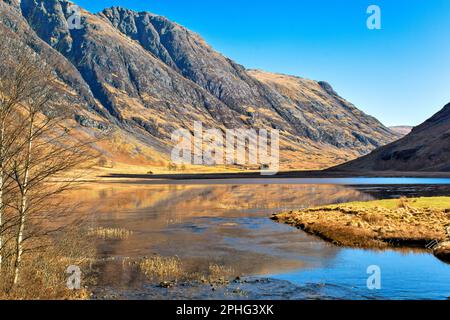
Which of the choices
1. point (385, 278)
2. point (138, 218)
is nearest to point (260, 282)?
point (385, 278)

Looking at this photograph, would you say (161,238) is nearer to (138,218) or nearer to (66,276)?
(138,218)

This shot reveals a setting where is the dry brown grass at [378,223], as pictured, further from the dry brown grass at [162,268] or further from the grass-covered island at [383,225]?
the dry brown grass at [162,268]

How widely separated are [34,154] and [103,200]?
69620mm

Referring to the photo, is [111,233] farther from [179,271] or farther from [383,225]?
[383,225]

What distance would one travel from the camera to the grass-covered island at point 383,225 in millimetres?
39406

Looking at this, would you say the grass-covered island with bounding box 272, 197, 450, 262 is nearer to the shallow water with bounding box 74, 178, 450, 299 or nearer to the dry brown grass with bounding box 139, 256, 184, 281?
the shallow water with bounding box 74, 178, 450, 299

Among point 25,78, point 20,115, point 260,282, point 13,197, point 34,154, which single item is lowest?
point 260,282

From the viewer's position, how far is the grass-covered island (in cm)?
3941

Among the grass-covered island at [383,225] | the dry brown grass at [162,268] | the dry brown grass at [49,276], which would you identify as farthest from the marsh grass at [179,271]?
the grass-covered island at [383,225]

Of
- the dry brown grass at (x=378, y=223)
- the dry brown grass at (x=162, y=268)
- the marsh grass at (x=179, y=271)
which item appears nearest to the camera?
the marsh grass at (x=179, y=271)

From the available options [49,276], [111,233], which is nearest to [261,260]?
[49,276]

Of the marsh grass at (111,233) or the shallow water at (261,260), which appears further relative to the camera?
the marsh grass at (111,233)

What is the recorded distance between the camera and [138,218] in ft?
193

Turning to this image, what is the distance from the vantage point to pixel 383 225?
45.4 meters
